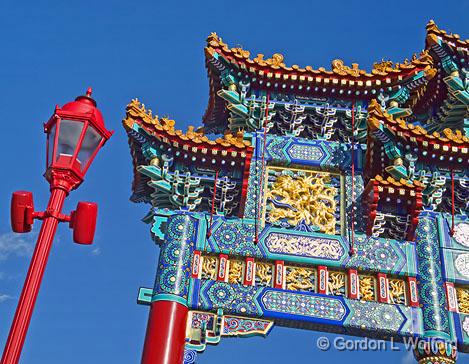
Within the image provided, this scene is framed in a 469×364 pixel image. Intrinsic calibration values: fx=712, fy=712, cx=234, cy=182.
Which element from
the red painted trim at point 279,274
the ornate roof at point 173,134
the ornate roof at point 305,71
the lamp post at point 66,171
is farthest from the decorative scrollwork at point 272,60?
the lamp post at point 66,171

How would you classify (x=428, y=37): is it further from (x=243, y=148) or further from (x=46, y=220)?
(x=46, y=220)

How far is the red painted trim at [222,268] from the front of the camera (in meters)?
11.4

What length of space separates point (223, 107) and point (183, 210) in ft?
10.4

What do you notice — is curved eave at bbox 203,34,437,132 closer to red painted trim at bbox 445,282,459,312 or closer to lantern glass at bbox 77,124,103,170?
red painted trim at bbox 445,282,459,312

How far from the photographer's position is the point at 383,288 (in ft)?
37.7

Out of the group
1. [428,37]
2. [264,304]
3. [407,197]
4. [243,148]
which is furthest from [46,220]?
[428,37]

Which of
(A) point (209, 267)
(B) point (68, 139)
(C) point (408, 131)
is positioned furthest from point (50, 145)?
(C) point (408, 131)

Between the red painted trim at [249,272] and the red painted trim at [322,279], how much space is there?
1.06 metres

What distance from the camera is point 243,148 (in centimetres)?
1216

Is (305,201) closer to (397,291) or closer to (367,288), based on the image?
(367,288)

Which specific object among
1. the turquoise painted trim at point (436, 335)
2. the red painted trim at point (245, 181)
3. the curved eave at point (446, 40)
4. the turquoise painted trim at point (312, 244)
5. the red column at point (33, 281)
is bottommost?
the red column at point (33, 281)

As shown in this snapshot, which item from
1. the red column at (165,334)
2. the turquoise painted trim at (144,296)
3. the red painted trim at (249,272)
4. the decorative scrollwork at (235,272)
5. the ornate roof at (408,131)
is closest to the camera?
the red column at (165,334)

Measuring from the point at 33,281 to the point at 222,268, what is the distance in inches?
243

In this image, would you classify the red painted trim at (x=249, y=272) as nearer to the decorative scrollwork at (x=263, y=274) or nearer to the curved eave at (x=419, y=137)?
the decorative scrollwork at (x=263, y=274)
